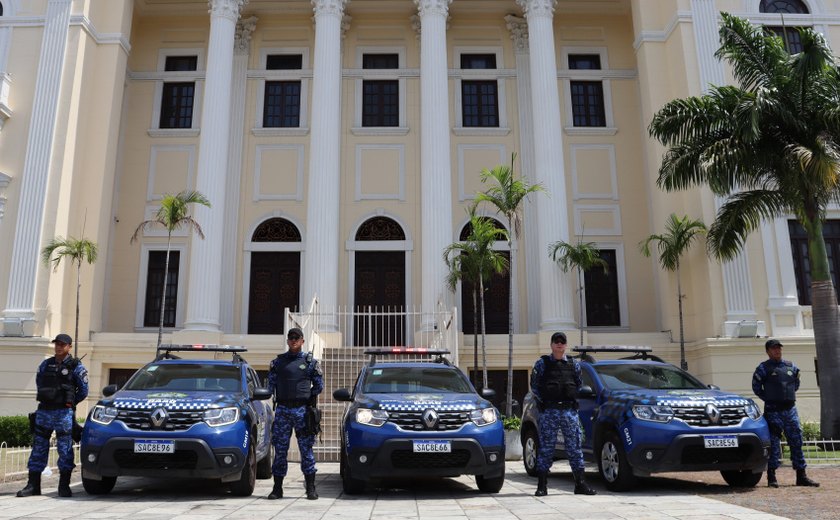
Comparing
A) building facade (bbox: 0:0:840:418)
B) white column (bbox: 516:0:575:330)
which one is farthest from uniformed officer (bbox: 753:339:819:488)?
white column (bbox: 516:0:575:330)

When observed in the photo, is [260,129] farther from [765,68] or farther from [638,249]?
[765,68]

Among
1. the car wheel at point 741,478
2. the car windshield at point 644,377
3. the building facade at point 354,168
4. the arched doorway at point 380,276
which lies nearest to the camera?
the car wheel at point 741,478

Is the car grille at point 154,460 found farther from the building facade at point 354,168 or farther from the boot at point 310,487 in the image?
the building facade at point 354,168

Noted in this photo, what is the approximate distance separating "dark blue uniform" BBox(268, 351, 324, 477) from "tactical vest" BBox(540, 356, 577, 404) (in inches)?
102

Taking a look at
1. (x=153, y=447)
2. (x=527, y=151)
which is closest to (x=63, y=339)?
(x=153, y=447)

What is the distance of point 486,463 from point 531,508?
816 mm

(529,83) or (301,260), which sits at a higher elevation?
(529,83)

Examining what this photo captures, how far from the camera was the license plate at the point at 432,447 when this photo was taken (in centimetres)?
744

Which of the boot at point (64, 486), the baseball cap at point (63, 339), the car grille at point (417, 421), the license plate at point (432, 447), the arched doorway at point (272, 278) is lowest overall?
the boot at point (64, 486)

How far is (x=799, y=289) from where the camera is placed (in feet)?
60.9

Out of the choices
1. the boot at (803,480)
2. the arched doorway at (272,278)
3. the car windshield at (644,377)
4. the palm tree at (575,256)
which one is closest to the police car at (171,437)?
the car windshield at (644,377)

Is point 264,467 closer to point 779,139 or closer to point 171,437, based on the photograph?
point 171,437

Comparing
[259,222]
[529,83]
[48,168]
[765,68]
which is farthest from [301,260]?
[765,68]

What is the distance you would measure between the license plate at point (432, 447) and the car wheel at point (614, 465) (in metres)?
2.06
